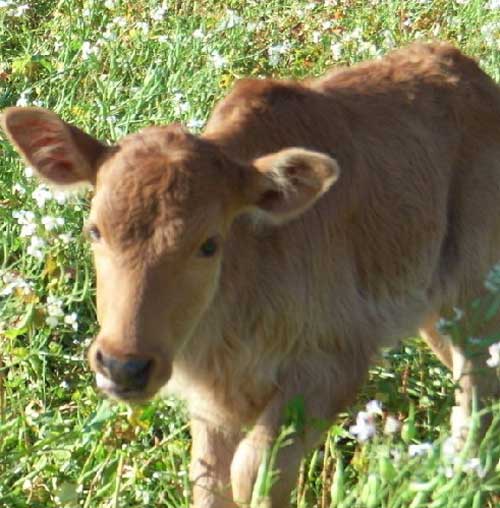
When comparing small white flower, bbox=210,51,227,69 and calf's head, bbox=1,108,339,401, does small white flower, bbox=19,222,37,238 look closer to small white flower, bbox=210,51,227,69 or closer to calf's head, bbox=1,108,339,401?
calf's head, bbox=1,108,339,401

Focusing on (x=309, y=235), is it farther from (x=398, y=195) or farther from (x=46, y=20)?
(x=46, y=20)

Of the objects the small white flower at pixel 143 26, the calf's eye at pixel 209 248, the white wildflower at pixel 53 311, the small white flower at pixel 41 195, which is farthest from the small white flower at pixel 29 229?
the small white flower at pixel 143 26

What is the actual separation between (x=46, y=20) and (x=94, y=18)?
89cm

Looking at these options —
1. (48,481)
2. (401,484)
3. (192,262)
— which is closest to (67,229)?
(48,481)

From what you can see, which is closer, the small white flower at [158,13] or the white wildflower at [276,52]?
the white wildflower at [276,52]

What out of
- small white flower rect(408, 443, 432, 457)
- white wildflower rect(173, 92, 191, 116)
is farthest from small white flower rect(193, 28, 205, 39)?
small white flower rect(408, 443, 432, 457)

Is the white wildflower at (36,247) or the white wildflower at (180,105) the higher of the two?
the white wildflower at (36,247)

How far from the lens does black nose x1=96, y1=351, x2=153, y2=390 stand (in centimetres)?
459

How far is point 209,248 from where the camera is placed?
5039mm

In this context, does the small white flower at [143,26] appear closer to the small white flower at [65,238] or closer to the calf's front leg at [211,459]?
the small white flower at [65,238]

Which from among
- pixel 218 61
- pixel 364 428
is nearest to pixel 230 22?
pixel 218 61

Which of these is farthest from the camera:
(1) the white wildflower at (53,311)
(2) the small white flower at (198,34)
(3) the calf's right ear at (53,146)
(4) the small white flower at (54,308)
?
(2) the small white flower at (198,34)

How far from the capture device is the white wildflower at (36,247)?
20.6ft

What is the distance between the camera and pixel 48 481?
18.6 ft
